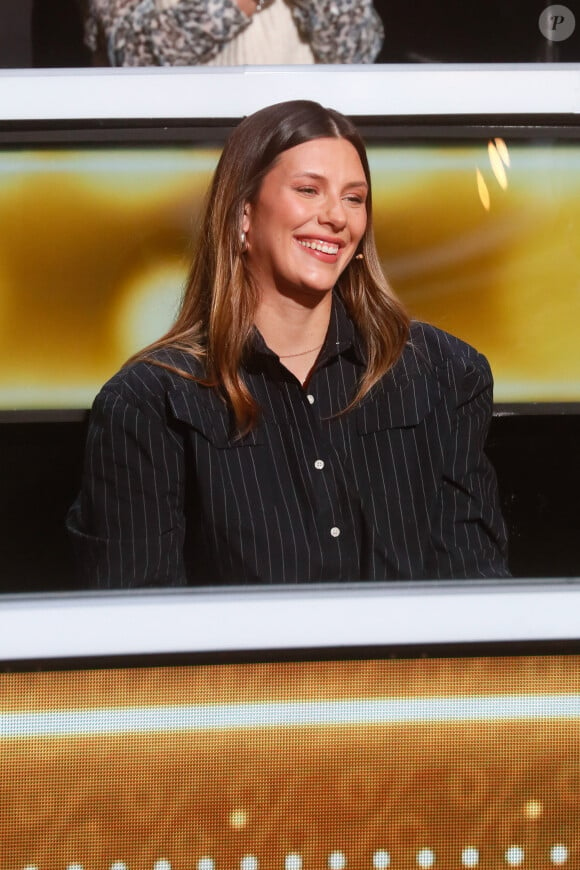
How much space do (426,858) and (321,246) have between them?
2.87ft

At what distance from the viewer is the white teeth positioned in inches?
60.3

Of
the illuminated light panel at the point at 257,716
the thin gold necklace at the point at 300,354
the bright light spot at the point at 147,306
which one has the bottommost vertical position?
the illuminated light panel at the point at 257,716

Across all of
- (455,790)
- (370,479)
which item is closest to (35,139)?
(370,479)

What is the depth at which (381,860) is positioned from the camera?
0.95 m

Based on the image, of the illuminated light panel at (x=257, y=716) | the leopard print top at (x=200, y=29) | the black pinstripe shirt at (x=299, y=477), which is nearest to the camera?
the illuminated light panel at (x=257, y=716)

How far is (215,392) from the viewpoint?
1495 mm

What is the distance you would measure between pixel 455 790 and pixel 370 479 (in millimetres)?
606

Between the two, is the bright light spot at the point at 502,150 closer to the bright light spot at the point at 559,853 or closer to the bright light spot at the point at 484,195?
the bright light spot at the point at 484,195

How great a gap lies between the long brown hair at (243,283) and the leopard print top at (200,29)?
27 cm

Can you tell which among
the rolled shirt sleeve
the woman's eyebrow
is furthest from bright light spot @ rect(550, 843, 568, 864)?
the woman's eyebrow

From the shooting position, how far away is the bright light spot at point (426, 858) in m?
0.95

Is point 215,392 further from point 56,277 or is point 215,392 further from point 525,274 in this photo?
point 525,274

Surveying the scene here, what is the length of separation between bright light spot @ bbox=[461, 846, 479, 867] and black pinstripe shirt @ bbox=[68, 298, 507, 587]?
0.47 meters

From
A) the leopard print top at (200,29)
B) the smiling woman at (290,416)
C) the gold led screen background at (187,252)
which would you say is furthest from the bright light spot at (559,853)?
the leopard print top at (200,29)
